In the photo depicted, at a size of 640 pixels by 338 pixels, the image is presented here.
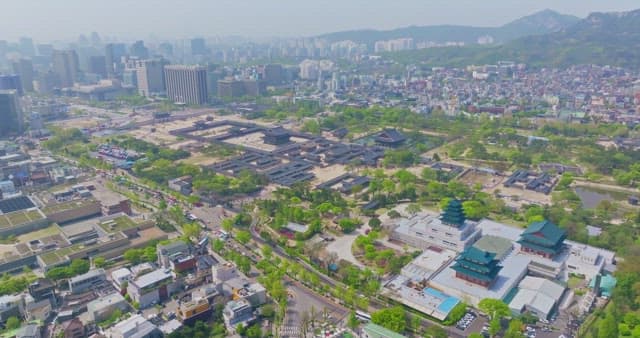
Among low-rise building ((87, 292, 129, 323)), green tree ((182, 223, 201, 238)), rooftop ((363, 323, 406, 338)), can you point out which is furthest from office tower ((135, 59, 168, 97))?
rooftop ((363, 323, 406, 338))

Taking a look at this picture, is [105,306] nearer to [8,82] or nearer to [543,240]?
[543,240]

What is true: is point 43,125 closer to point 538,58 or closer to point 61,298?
point 61,298

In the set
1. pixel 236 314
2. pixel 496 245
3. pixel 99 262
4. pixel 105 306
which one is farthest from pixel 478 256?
pixel 99 262

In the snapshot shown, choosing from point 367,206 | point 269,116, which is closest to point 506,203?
point 367,206

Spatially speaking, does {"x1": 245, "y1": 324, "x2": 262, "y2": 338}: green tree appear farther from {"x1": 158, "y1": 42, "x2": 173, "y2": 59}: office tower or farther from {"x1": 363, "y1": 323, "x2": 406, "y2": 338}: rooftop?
{"x1": 158, "y1": 42, "x2": 173, "y2": 59}: office tower

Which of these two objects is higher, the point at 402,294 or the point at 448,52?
the point at 448,52

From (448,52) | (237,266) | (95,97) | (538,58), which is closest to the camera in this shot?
(237,266)
